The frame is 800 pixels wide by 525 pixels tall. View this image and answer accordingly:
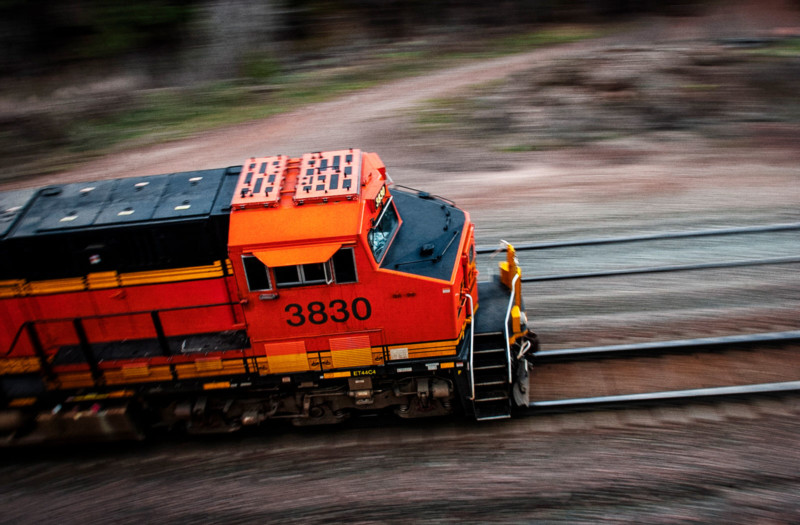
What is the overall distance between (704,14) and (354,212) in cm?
2435

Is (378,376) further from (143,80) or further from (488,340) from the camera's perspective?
(143,80)

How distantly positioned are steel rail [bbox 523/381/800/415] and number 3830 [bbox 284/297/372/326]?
2.94m

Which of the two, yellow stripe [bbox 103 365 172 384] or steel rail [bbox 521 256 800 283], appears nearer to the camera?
yellow stripe [bbox 103 365 172 384]

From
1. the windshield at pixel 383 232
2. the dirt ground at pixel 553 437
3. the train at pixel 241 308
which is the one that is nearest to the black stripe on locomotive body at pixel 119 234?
the train at pixel 241 308

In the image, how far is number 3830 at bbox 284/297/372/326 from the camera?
815cm

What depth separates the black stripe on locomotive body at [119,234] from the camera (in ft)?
27.3

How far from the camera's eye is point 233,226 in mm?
7930

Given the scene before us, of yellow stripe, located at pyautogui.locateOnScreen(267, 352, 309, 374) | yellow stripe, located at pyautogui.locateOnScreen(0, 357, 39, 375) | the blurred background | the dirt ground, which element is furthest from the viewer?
the blurred background

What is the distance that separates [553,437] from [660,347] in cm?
266

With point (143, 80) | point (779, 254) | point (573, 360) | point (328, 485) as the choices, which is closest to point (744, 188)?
point (779, 254)

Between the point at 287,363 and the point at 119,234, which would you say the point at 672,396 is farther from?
the point at 119,234

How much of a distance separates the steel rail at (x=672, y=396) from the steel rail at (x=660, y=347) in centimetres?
102

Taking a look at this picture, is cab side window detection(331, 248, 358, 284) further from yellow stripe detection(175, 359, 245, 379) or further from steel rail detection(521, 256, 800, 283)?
steel rail detection(521, 256, 800, 283)

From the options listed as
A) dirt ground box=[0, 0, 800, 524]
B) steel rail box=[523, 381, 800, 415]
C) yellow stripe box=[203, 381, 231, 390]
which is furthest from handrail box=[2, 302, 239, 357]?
steel rail box=[523, 381, 800, 415]
